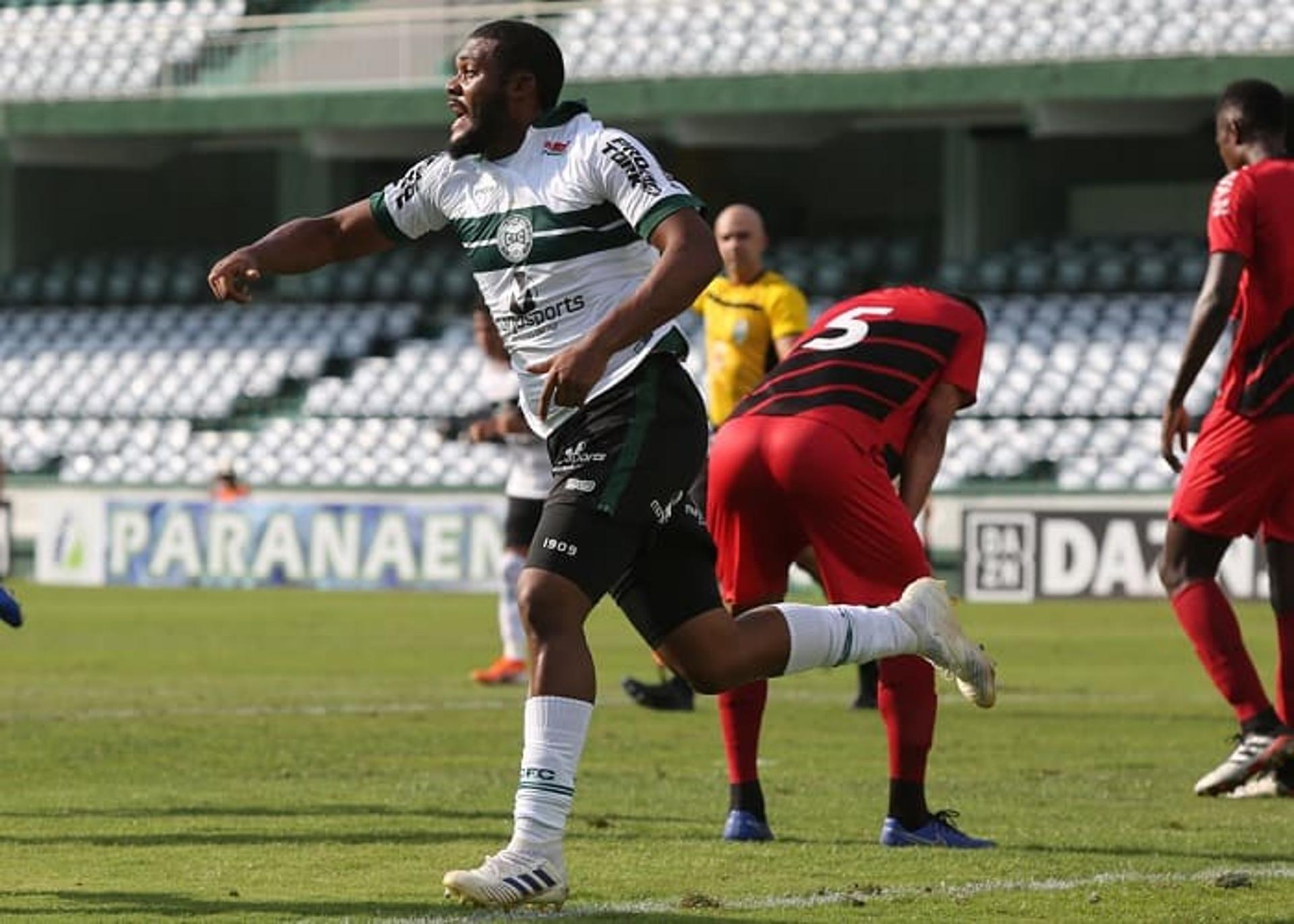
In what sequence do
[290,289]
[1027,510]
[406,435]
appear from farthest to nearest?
1. [290,289]
2. [406,435]
3. [1027,510]

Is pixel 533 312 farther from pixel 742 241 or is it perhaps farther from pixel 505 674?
pixel 505 674

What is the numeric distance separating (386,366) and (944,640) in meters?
29.1

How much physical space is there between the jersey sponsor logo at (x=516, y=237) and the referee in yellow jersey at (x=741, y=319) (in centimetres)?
628

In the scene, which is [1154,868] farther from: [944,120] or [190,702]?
[944,120]

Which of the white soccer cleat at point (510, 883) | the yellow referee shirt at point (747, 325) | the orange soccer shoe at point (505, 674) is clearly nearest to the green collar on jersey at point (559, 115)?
the white soccer cleat at point (510, 883)

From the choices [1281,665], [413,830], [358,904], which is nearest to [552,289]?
[358,904]

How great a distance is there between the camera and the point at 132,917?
6.70 meters

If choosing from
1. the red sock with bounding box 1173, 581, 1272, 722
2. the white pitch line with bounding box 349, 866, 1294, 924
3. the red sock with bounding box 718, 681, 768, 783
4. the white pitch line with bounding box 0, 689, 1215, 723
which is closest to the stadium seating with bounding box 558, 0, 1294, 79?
the white pitch line with bounding box 0, 689, 1215, 723

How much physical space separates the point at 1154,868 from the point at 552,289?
237 cm

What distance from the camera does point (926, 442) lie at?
28.2 feet

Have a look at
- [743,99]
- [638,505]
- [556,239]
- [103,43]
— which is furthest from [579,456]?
[103,43]

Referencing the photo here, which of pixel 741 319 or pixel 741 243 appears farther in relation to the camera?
pixel 741 319

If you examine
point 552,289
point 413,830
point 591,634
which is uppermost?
point 552,289

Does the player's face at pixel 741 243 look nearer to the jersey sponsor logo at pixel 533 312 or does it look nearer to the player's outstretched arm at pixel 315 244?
the player's outstretched arm at pixel 315 244
